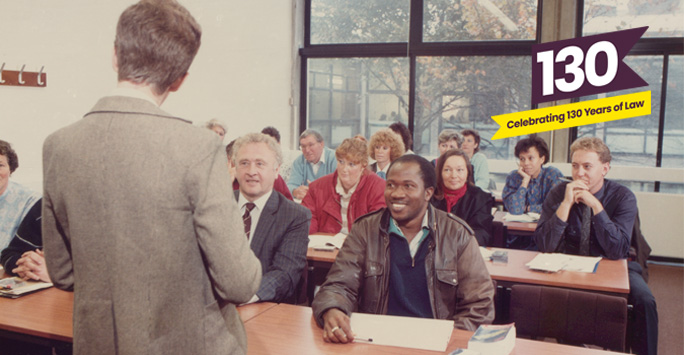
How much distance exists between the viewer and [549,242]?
136 inches

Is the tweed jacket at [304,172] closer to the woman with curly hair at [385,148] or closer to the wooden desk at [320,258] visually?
the woman with curly hair at [385,148]

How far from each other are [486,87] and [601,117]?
1.36 meters

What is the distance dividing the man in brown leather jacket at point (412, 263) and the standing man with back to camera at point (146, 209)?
3.50ft

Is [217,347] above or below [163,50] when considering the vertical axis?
below

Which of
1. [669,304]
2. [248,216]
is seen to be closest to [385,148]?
[669,304]

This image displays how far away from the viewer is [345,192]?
13.3 ft

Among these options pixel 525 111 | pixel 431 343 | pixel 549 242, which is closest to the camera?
pixel 431 343

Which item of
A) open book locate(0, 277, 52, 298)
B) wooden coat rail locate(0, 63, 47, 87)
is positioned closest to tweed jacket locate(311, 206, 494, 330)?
open book locate(0, 277, 52, 298)

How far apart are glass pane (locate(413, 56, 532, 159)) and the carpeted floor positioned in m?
2.10

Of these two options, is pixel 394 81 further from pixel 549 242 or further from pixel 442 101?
pixel 549 242

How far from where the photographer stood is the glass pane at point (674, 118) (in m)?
6.13

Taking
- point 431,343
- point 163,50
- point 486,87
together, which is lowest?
point 431,343

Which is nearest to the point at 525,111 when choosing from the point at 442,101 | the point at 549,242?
the point at 442,101

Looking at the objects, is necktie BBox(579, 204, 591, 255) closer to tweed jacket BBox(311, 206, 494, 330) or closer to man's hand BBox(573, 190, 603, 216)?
man's hand BBox(573, 190, 603, 216)
